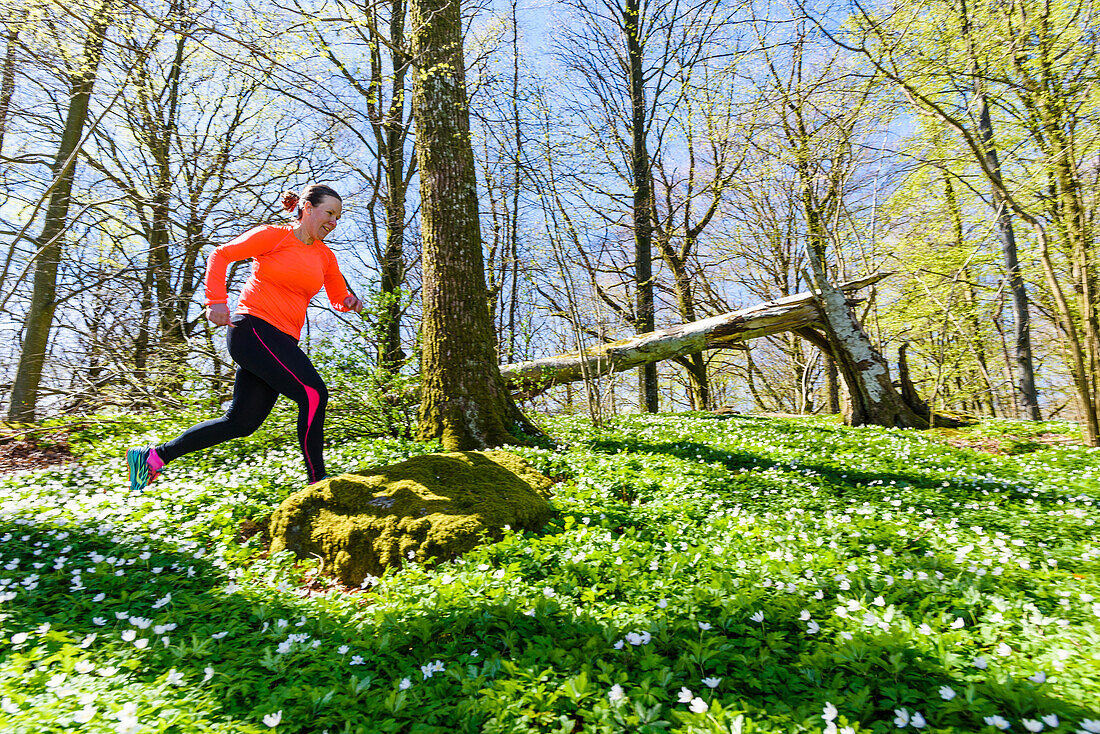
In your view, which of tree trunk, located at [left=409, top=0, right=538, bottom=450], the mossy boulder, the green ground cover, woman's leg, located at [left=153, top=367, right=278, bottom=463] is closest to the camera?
the green ground cover

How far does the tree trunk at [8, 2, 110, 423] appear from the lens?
8.07 m

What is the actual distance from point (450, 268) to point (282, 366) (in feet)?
7.97

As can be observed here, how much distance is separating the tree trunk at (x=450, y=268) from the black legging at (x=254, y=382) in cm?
188

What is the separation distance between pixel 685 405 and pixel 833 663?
27.0 meters

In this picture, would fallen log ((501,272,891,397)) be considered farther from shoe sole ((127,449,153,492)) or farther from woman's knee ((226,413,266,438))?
shoe sole ((127,449,153,492))

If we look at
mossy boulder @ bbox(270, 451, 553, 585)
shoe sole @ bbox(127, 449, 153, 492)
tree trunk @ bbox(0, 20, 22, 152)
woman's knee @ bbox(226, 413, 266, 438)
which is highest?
tree trunk @ bbox(0, 20, 22, 152)

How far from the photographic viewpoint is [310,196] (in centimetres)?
395

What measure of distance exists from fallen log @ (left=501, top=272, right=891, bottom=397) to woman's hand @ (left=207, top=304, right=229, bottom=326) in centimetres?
615

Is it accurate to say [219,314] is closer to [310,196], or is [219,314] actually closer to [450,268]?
[310,196]

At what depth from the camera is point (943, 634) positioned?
230 centimetres

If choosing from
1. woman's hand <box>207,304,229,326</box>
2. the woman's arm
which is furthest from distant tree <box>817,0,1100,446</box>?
woman's hand <box>207,304,229,326</box>

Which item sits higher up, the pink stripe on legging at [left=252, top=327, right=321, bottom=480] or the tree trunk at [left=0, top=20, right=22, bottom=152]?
the tree trunk at [left=0, top=20, right=22, bottom=152]

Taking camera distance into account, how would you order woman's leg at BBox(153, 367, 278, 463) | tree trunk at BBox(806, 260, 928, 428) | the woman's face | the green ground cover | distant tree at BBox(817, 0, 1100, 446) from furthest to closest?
tree trunk at BBox(806, 260, 928, 428), distant tree at BBox(817, 0, 1100, 446), the woman's face, woman's leg at BBox(153, 367, 278, 463), the green ground cover

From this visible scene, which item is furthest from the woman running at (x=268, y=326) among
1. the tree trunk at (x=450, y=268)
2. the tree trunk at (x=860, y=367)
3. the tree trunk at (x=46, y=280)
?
the tree trunk at (x=860, y=367)
